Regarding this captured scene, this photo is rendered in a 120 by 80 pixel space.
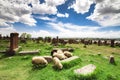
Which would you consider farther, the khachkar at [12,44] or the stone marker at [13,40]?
the stone marker at [13,40]

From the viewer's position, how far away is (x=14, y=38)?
17.1 m

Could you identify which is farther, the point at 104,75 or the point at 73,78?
the point at 104,75

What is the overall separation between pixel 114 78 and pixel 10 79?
610 centimetres

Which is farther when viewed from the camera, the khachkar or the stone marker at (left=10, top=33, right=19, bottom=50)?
the stone marker at (left=10, top=33, right=19, bottom=50)

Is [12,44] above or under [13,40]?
under

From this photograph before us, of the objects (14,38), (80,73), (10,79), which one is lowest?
(10,79)

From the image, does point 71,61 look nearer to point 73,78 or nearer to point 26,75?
point 73,78

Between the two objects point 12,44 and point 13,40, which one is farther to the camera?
point 13,40

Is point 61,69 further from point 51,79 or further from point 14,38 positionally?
point 14,38

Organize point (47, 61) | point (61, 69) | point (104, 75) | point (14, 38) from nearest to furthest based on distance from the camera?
point (104, 75), point (61, 69), point (47, 61), point (14, 38)

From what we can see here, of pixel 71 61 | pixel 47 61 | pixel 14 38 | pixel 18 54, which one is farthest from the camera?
pixel 14 38

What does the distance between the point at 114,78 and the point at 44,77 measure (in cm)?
404

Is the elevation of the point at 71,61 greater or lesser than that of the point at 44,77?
greater

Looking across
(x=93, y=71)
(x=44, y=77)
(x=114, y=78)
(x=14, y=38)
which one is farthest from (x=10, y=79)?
(x=14, y=38)
